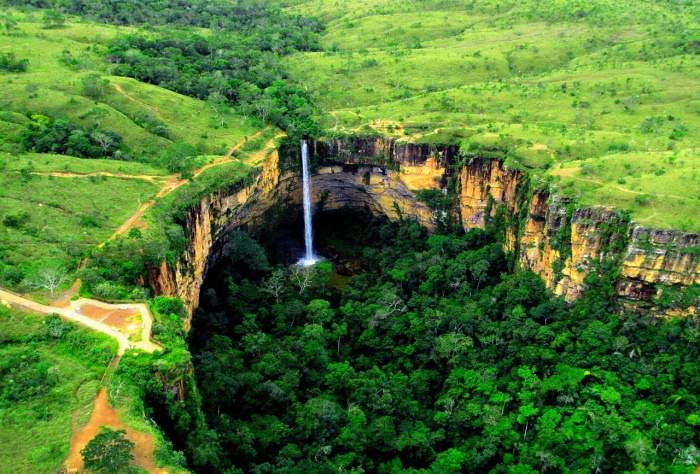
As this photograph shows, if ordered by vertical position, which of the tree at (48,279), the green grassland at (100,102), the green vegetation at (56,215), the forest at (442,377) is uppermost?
the green grassland at (100,102)

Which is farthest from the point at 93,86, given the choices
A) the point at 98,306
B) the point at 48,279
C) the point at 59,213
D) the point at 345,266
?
the point at 98,306

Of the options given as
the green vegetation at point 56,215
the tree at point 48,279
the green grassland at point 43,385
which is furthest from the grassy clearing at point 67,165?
the green grassland at point 43,385

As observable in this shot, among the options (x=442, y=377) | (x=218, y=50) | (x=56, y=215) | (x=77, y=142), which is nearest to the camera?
(x=56, y=215)

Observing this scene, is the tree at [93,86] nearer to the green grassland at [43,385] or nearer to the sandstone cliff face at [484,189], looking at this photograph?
the green grassland at [43,385]

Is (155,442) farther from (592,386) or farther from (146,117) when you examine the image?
(146,117)

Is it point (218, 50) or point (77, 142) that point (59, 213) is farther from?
point (218, 50)

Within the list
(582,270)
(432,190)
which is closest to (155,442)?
(582,270)
